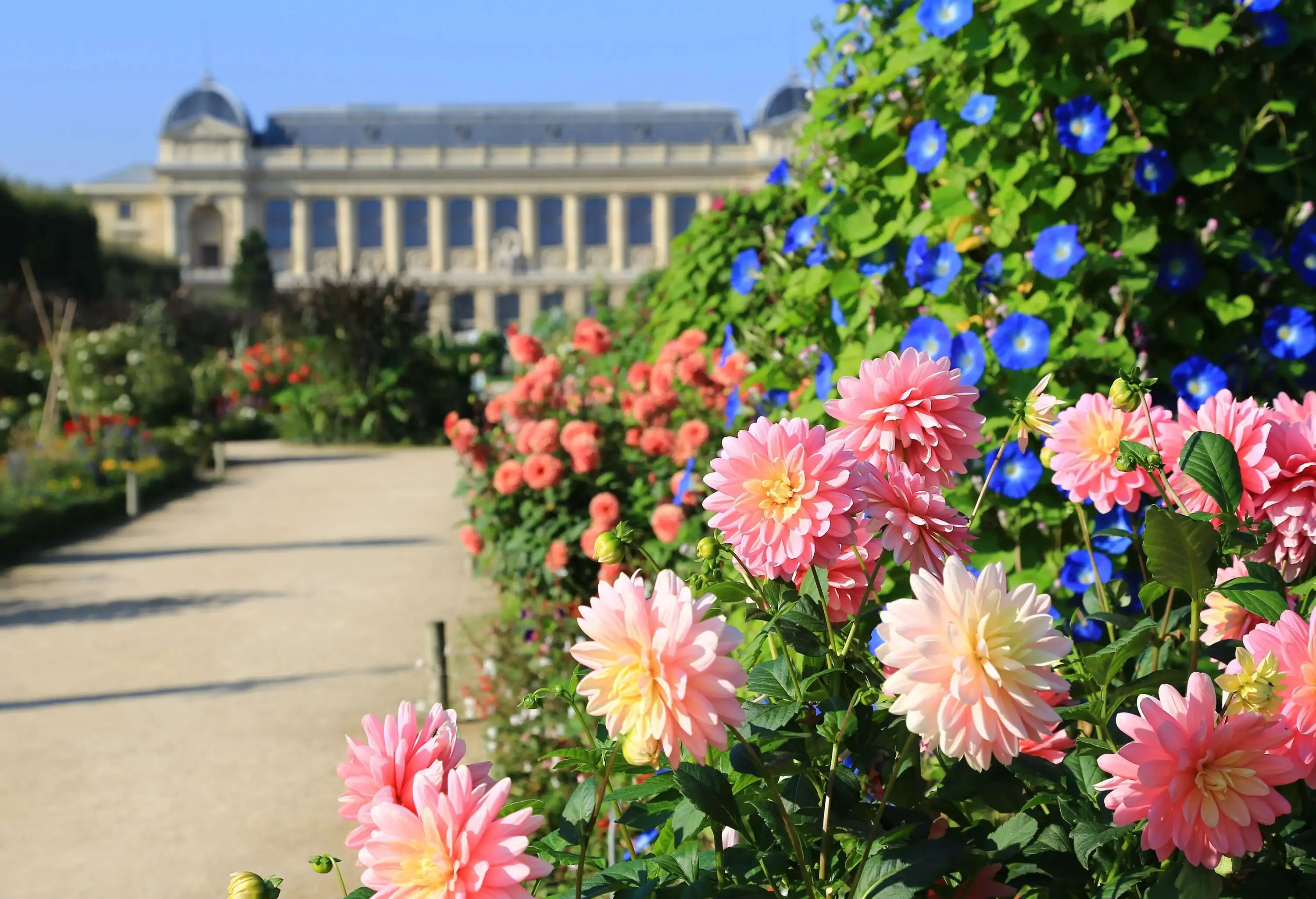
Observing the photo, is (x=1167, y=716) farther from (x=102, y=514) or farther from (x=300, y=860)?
(x=102, y=514)

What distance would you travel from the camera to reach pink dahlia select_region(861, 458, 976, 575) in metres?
1.01

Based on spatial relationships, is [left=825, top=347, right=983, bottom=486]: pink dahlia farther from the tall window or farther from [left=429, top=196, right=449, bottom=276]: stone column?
the tall window

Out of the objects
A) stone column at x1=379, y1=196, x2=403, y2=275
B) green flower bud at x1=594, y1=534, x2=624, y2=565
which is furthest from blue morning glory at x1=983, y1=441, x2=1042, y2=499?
stone column at x1=379, y1=196, x2=403, y2=275

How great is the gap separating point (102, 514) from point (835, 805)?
8.30 m

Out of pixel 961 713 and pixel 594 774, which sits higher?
pixel 961 713

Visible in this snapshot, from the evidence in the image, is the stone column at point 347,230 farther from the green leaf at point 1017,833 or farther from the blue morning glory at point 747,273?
the green leaf at point 1017,833

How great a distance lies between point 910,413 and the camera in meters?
1.06

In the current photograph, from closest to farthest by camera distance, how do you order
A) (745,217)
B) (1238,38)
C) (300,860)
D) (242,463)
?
(1238,38), (300,860), (745,217), (242,463)

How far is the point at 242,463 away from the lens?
12.0m

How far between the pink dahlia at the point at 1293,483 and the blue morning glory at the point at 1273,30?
49.5 inches

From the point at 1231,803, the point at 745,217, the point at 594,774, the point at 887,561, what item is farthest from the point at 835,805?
the point at 745,217

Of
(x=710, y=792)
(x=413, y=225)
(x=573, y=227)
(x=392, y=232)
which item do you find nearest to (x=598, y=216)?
(x=573, y=227)

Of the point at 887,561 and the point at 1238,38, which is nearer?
the point at 887,561

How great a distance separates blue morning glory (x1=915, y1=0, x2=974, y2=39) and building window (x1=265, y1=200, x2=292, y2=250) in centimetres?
5969
